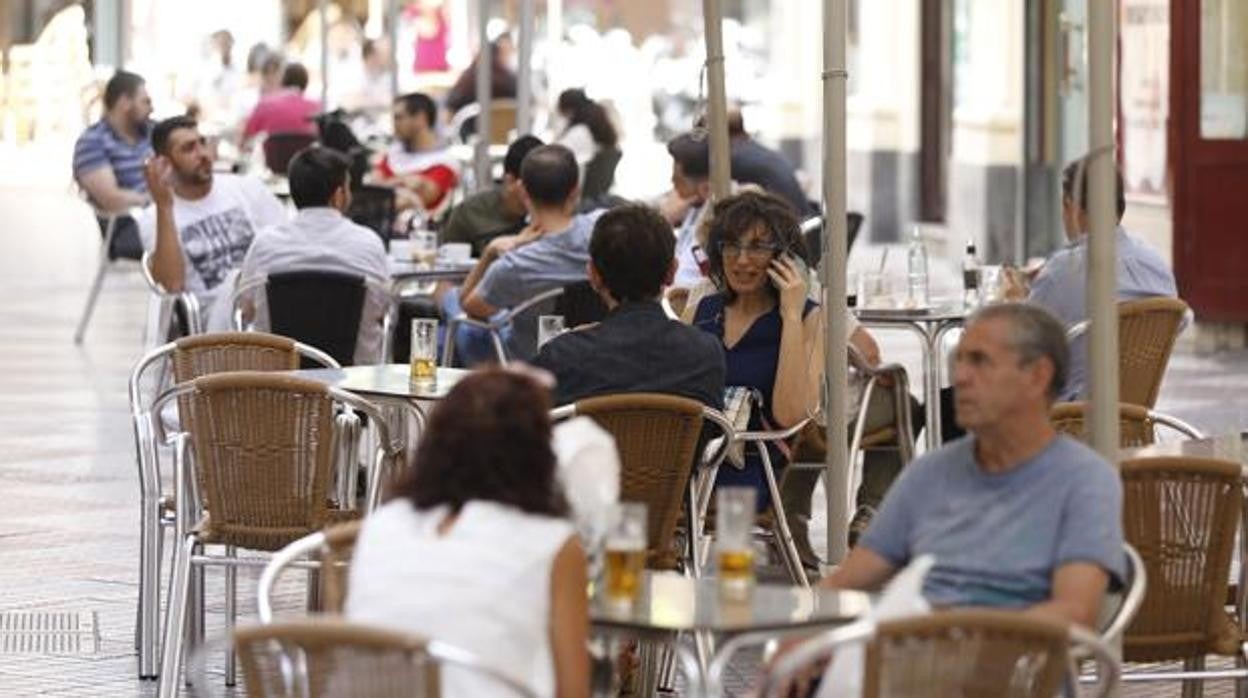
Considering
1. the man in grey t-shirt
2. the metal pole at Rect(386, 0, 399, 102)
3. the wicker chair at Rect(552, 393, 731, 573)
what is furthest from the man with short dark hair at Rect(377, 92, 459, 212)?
the man in grey t-shirt

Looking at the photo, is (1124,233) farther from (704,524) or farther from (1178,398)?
(1178,398)

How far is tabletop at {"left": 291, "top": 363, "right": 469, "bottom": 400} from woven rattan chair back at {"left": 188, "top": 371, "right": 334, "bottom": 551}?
0.16 m

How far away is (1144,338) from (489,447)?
4918 millimetres

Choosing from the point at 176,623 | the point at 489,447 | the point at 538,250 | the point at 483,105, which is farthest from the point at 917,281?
the point at 483,105

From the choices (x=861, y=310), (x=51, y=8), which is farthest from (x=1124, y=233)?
(x=51, y=8)

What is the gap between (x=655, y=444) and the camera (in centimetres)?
750

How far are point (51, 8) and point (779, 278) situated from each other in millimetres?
30091

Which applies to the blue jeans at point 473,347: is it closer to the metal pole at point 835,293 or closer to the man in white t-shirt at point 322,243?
the man in white t-shirt at point 322,243

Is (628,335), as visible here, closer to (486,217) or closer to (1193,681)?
(1193,681)

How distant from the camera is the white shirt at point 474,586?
16.6 feet

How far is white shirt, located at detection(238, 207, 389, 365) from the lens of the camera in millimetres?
11125

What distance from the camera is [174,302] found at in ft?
43.8

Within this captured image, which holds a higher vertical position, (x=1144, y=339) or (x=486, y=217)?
(x=486, y=217)

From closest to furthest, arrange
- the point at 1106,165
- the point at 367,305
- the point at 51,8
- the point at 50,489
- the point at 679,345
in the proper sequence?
the point at 1106,165, the point at 679,345, the point at 367,305, the point at 50,489, the point at 51,8
